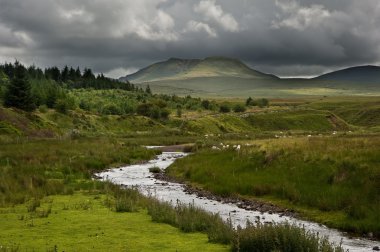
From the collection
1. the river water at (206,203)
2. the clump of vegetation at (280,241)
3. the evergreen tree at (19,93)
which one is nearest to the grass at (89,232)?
the clump of vegetation at (280,241)

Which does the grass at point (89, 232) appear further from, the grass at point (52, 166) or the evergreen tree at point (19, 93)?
the evergreen tree at point (19, 93)

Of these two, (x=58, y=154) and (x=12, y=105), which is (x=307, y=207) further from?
(x=12, y=105)

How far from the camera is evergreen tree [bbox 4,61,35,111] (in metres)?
99.2

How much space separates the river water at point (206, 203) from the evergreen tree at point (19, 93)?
57692 millimetres

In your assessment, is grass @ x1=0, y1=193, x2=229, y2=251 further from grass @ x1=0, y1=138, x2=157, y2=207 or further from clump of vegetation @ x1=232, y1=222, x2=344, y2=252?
grass @ x1=0, y1=138, x2=157, y2=207

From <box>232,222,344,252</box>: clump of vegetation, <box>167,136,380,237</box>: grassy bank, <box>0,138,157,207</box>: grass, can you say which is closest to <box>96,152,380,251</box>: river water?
<box>232,222,344,252</box>: clump of vegetation

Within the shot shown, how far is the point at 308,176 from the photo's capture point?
2941 centimetres

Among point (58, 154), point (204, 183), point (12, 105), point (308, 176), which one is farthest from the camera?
point (12, 105)

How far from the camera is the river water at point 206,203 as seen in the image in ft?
64.4

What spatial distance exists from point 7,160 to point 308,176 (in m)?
26.1

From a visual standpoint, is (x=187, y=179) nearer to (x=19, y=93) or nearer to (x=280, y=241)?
(x=280, y=241)

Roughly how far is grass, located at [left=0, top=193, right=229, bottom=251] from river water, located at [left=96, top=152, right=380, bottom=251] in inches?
124

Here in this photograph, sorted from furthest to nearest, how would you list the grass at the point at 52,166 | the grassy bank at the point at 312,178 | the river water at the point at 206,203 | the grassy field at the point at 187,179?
the grass at the point at 52,166 < the grassy bank at the point at 312,178 < the river water at the point at 206,203 < the grassy field at the point at 187,179

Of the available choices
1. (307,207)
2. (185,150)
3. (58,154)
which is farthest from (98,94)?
(307,207)
